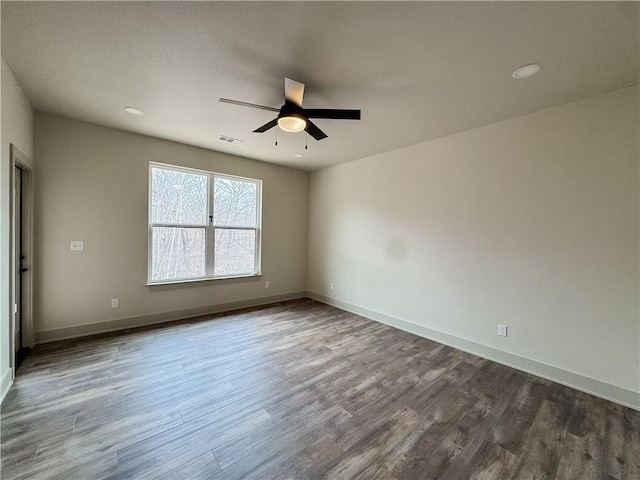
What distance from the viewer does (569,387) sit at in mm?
2496

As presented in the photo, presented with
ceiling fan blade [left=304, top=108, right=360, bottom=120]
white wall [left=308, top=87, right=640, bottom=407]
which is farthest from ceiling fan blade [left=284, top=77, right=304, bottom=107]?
white wall [left=308, top=87, right=640, bottom=407]

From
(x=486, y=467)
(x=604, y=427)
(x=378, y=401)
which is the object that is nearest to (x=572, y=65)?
(x=604, y=427)

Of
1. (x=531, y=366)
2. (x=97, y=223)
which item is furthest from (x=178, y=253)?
(x=531, y=366)

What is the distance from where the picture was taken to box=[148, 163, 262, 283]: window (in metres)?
Result: 3.95

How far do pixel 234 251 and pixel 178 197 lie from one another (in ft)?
4.21

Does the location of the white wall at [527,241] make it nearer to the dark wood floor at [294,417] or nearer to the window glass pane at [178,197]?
the dark wood floor at [294,417]

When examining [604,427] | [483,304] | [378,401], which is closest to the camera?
[604,427]

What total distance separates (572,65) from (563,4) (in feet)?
2.38

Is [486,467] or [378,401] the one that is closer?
[486,467]

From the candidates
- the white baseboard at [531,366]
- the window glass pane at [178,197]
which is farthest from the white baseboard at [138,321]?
the white baseboard at [531,366]

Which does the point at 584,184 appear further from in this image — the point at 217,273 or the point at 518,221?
the point at 217,273

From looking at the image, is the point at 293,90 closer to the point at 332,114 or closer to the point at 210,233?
the point at 332,114

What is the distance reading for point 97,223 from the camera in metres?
3.44

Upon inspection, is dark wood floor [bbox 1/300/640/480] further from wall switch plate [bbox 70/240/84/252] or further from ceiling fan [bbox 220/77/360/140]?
ceiling fan [bbox 220/77/360/140]
